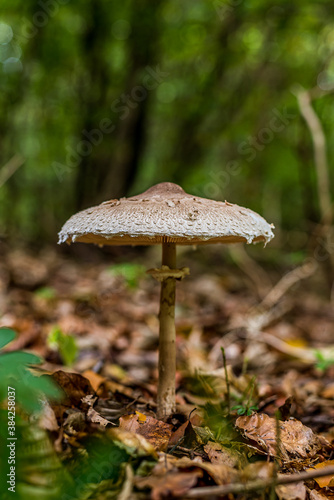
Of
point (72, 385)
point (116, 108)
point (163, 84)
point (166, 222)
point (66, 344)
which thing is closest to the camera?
point (166, 222)

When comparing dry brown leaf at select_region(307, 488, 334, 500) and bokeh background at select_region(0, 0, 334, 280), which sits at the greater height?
bokeh background at select_region(0, 0, 334, 280)

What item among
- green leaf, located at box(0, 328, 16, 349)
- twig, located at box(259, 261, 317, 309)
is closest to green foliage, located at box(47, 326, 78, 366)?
green leaf, located at box(0, 328, 16, 349)

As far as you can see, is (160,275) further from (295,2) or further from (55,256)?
(295,2)

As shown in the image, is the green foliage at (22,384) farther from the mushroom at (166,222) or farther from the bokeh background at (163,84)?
the bokeh background at (163,84)

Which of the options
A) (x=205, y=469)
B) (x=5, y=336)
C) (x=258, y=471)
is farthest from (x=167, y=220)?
(x=258, y=471)

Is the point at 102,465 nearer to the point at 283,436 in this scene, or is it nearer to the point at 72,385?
the point at 72,385

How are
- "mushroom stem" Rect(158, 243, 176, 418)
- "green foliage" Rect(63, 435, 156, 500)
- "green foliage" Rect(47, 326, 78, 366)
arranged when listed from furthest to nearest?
"green foliage" Rect(47, 326, 78, 366), "mushroom stem" Rect(158, 243, 176, 418), "green foliage" Rect(63, 435, 156, 500)

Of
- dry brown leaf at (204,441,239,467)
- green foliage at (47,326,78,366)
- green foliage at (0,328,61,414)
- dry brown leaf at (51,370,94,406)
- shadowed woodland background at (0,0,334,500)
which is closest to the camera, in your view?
green foliage at (0,328,61,414)

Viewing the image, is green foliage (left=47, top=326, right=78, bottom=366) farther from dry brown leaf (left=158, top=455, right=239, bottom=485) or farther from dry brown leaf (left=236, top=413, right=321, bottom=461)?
dry brown leaf (left=158, top=455, right=239, bottom=485)
